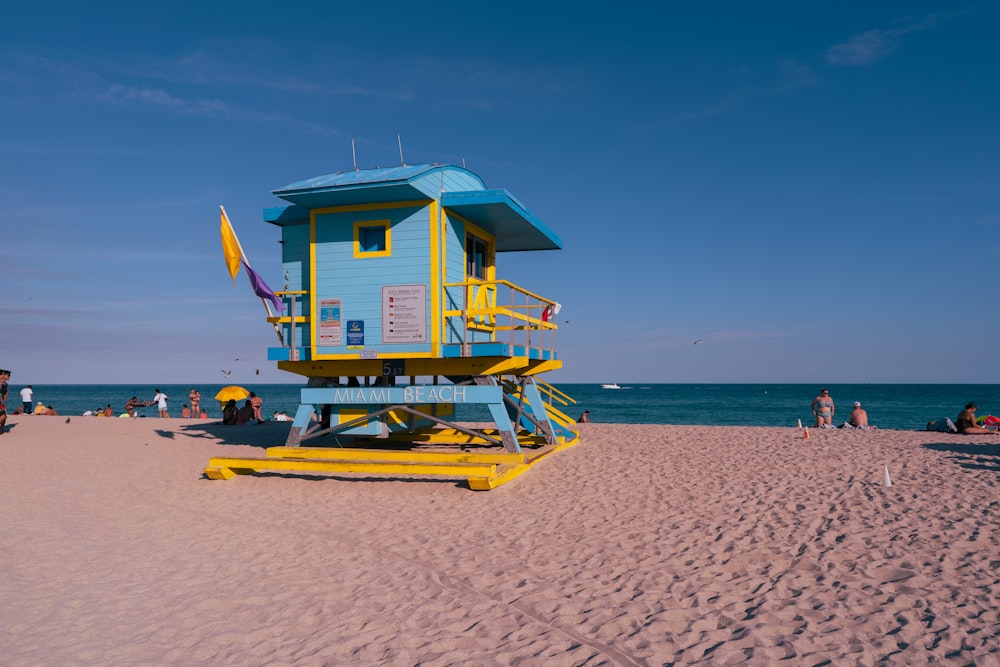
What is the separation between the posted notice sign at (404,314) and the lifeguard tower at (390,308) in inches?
0.9

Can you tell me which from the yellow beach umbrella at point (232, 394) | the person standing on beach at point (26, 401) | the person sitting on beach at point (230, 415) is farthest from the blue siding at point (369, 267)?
the person standing on beach at point (26, 401)

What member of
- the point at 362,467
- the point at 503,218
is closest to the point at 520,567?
the point at 362,467

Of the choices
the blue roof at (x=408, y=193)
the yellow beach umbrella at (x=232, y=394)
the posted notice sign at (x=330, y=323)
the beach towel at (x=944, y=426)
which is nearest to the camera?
the blue roof at (x=408, y=193)

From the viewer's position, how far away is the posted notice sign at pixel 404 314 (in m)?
13.6

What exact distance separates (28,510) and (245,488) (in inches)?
136

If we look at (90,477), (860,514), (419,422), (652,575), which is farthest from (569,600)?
(419,422)

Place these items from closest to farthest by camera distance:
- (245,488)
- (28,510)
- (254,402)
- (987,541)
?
(987,541) < (28,510) < (245,488) < (254,402)

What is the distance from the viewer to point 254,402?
86.4ft

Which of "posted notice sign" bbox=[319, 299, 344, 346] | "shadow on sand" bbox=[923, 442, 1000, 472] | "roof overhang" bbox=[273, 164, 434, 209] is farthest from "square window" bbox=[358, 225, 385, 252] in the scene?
"shadow on sand" bbox=[923, 442, 1000, 472]

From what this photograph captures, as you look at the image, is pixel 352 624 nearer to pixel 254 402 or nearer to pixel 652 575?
pixel 652 575

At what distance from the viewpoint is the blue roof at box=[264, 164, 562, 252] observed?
13203mm

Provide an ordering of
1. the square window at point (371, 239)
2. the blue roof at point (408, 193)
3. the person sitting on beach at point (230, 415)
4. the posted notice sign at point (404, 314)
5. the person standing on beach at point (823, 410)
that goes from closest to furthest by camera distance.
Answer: the blue roof at point (408, 193)
the posted notice sign at point (404, 314)
the square window at point (371, 239)
the person standing on beach at point (823, 410)
the person sitting on beach at point (230, 415)

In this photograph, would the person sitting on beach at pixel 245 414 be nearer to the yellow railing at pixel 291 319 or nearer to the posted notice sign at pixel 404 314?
the yellow railing at pixel 291 319

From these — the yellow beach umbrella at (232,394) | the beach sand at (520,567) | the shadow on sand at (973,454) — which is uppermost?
the yellow beach umbrella at (232,394)
